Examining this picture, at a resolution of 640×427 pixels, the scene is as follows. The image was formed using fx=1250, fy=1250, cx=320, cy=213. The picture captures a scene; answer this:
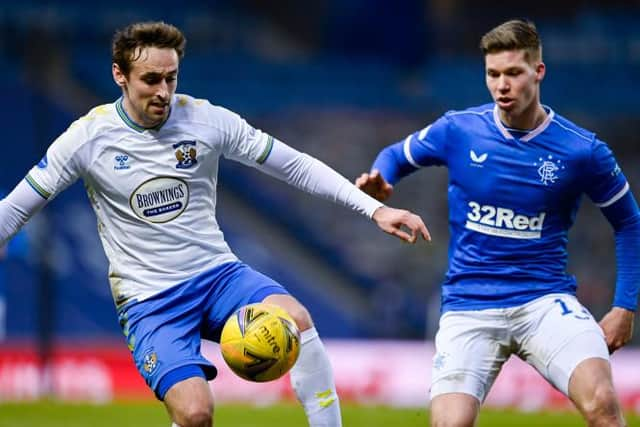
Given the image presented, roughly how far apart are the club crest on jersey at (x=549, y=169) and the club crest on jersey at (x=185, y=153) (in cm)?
170

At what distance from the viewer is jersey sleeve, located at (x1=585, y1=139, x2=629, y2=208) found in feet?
19.9

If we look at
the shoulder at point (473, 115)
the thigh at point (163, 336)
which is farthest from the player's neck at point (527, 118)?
the thigh at point (163, 336)

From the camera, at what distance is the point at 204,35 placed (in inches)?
840

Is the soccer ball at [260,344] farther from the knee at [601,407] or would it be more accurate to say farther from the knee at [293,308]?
the knee at [601,407]

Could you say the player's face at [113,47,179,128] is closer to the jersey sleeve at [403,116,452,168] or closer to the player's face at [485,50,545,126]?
the jersey sleeve at [403,116,452,168]

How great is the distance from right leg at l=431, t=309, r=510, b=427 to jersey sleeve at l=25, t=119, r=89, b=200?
6.48 ft

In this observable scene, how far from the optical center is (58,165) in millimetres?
6094

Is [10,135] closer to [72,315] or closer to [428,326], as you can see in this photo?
[72,315]

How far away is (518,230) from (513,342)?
55 cm

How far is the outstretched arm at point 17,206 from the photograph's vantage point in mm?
6082

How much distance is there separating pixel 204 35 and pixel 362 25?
2705mm

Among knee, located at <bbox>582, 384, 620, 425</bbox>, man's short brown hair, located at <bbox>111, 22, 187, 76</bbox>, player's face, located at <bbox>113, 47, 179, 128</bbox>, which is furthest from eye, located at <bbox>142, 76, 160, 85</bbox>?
knee, located at <bbox>582, 384, 620, 425</bbox>

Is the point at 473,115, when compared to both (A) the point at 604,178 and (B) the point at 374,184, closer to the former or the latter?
(B) the point at 374,184

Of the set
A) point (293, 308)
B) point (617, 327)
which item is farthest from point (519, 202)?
point (293, 308)
